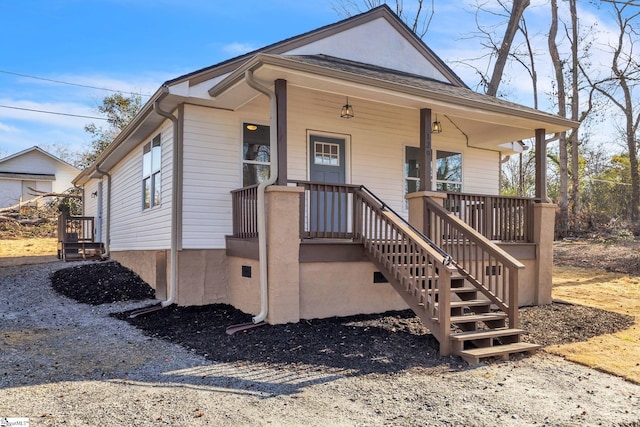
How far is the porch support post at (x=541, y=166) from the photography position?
8.79 meters

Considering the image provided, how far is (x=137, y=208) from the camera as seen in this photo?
10766mm

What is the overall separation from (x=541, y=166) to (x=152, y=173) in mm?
7457

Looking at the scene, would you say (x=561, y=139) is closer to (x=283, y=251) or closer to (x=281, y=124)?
(x=281, y=124)

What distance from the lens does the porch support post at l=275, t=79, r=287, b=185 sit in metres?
6.36

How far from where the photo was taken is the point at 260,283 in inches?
259

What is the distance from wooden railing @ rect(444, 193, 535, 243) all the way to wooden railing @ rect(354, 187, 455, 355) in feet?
6.02

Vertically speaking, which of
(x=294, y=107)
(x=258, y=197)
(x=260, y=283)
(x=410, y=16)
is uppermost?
(x=410, y=16)

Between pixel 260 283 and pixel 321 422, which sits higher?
pixel 260 283

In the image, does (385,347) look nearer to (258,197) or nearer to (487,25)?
(258,197)

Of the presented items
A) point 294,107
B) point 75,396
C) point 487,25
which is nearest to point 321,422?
point 75,396

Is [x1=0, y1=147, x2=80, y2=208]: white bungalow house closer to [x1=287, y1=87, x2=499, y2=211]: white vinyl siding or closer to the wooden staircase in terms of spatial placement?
[x1=287, y1=87, x2=499, y2=211]: white vinyl siding

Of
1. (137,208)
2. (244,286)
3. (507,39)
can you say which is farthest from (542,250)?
(507,39)

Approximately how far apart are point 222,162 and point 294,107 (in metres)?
1.62

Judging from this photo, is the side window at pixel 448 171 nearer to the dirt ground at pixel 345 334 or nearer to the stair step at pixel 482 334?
the dirt ground at pixel 345 334
